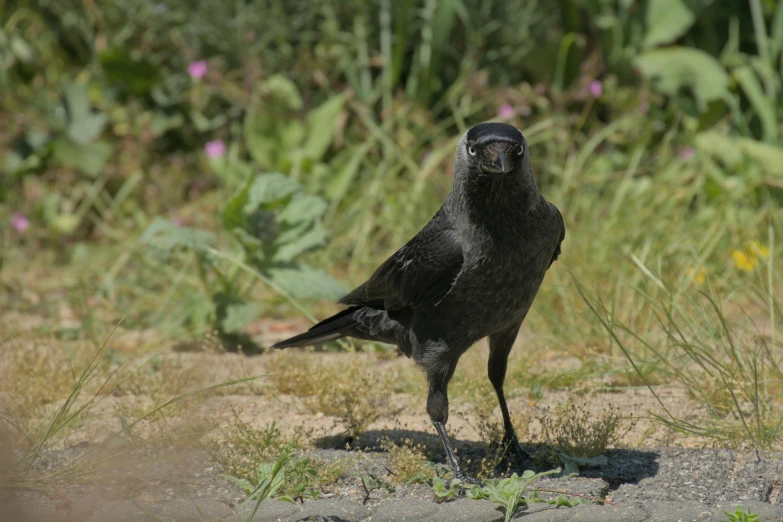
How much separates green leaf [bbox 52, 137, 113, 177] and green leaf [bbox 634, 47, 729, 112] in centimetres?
408

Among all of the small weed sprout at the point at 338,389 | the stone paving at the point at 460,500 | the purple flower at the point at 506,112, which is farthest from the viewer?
the purple flower at the point at 506,112

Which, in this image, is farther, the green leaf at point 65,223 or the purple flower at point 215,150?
the green leaf at point 65,223

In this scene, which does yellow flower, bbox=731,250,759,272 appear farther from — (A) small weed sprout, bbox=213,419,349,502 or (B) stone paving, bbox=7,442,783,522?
(A) small weed sprout, bbox=213,419,349,502

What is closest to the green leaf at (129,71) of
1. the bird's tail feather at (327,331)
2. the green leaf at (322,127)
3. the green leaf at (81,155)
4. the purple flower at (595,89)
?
the green leaf at (81,155)

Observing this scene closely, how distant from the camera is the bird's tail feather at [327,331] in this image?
3.70 meters

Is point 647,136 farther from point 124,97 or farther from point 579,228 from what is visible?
point 124,97

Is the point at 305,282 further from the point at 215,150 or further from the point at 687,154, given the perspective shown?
the point at 687,154

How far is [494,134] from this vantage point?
295 cm

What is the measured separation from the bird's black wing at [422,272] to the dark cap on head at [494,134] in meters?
0.37

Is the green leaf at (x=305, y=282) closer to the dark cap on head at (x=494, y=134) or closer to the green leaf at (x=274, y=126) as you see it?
the dark cap on head at (x=494, y=134)

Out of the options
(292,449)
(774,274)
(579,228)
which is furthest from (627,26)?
(292,449)

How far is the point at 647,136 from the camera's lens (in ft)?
21.2

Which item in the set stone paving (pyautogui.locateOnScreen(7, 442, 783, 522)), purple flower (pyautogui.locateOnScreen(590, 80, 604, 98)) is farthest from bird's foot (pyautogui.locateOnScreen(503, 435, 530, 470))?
purple flower (pyautogui.locateOnScreen(590, 80, 604, 98))

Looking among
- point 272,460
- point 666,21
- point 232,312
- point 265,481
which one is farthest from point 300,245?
point 666,21
